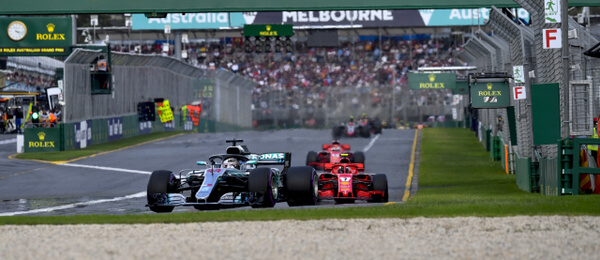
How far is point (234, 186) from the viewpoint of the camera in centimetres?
1534

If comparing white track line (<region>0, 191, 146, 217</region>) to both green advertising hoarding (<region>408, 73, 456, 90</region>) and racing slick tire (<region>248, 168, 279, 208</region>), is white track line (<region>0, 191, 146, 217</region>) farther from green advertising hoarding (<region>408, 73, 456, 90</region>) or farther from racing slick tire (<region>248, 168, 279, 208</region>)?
green advertising hoarding (<region>408, 73, 456, 90</region>)

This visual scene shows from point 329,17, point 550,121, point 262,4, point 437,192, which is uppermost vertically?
point 329,17

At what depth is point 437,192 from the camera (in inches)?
789

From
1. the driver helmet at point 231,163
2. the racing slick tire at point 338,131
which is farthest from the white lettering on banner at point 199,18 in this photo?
the driver helmet at point 231,163

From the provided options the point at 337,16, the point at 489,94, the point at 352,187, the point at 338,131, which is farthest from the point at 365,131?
the point at 352,187

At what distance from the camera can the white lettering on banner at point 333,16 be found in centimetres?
6209

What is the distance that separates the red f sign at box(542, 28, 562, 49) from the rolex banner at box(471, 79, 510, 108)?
18.7 ft

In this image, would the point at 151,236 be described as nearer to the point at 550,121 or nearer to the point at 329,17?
the point at 550,121

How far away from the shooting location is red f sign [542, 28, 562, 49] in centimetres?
1572

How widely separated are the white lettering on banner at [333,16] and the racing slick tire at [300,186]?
4506 centimetres

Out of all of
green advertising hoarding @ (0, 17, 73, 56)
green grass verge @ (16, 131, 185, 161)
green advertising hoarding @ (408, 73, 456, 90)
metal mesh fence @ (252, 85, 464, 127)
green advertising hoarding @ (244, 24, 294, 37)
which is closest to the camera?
green grass verge @ (16, 131, 185, 161)

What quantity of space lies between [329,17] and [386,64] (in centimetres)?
777

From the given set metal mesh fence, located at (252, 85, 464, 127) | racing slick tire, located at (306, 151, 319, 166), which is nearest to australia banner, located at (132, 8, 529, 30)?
metal mesh fence, located at (252, 85, 464, 127)

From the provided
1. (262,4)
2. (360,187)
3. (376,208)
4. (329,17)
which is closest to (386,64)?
(329,17)
